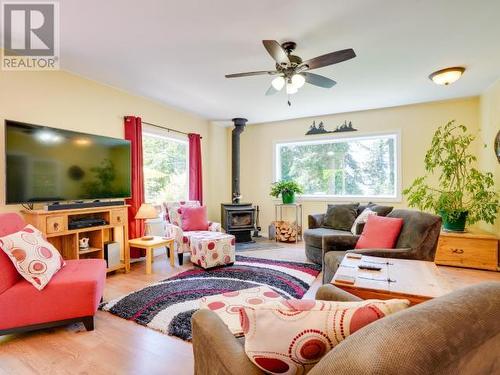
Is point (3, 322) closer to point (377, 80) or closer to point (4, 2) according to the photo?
point (4, 2)

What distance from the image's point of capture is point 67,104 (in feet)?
10.3

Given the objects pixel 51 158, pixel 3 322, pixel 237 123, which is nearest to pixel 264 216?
pixel 237 123

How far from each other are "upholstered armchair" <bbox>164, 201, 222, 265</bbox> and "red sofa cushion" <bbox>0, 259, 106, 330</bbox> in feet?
5.05

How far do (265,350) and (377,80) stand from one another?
362 centimetres

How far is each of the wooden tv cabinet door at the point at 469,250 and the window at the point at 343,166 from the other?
1.24m

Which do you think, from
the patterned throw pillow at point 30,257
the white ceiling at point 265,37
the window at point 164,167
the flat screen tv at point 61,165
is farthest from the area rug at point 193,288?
the white ceiling at point 265,37

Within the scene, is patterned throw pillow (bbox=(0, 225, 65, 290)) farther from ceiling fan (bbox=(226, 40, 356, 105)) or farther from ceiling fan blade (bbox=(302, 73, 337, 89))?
ceiling fan blade (bbox=(302, 73, 337, 89))

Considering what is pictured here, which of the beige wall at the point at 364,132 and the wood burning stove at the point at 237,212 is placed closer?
the beige wall at the point at 364,132

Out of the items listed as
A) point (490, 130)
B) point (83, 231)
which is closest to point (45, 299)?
point (83, 231)

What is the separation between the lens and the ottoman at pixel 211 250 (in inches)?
133

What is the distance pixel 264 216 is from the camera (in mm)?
5785

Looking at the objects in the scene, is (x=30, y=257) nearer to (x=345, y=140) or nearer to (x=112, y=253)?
(x=112, y=253)

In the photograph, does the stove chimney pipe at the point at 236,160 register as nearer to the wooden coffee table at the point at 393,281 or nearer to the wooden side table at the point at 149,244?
the wooden side table at the point at 149,244

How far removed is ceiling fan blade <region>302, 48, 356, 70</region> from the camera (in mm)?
2096
